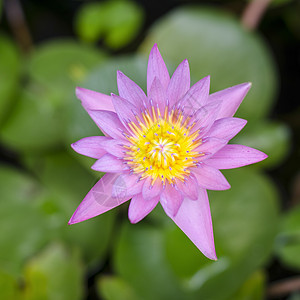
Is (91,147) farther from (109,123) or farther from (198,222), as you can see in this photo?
(198,222)

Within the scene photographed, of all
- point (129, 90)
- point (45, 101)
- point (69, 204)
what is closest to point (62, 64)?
point (45, 101)

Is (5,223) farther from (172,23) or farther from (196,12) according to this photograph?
(196,12)

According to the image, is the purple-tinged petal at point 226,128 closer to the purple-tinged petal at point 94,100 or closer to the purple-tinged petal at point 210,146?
the purple-tinged petal at point 210,146

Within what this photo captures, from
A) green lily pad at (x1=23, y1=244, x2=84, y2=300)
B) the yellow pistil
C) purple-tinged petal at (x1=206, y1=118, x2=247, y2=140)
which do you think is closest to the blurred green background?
green lily pad at (x1=23, y1=244, x2=84, y2=300)

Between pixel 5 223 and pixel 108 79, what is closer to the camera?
pixel 108 79

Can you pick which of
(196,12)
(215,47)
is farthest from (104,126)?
(196,12)

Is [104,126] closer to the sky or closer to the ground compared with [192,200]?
closer to the sky
